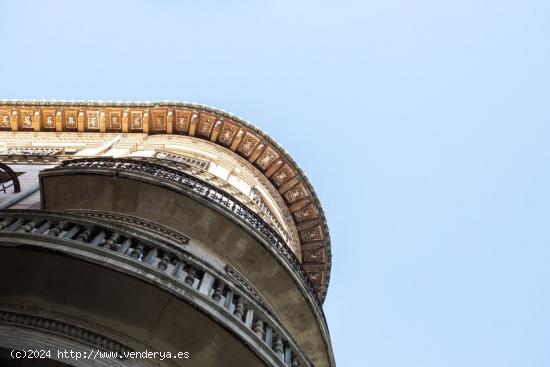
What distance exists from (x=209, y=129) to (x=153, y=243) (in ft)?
42.0

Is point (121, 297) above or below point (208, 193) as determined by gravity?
below

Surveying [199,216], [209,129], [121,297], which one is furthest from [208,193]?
[209,129]

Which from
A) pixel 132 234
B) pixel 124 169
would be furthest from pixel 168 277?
pixel 124 169

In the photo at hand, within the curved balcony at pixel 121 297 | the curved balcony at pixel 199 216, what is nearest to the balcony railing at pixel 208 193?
the curved balcony at pixel 199 216

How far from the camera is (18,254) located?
7270 mm

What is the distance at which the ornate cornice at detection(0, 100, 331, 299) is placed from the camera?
68.3ft

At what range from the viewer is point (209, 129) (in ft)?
68.9

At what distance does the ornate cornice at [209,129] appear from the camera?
20.8 metres

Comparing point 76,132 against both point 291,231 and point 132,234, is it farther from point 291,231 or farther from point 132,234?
point 132,234

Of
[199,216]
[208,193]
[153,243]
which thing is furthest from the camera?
[208,193]

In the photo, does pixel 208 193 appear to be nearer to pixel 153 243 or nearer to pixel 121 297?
pixel 153 243

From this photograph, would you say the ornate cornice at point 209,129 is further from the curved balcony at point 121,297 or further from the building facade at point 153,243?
the curved balcony at point 121,297

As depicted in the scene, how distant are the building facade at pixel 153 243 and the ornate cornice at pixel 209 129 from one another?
0.13 ft

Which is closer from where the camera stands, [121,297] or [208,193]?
[121,297]
